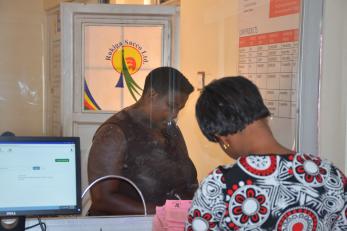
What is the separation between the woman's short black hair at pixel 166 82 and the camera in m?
2.75

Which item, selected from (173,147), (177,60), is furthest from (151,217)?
(177,60)

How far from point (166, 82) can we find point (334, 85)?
100 cm

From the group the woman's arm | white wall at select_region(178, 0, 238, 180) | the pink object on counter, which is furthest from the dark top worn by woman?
the pink object on counter

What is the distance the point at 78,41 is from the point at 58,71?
52 cm

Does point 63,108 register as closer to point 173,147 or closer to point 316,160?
point 173,147

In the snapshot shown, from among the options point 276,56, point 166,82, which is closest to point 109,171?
point 166,82

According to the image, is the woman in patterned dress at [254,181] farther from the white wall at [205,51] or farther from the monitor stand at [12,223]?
the white wall at [205,51]

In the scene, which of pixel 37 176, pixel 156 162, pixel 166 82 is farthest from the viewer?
pixel 166 82

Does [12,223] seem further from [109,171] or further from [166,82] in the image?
[166,82]

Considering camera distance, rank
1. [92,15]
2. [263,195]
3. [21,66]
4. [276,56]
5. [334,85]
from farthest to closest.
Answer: [21,66]
[92,15]
[276,56]
[334,85]
[263,195]

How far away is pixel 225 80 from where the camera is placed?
129 centimetres

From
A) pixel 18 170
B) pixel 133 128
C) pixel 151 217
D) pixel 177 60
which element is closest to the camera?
pixel 18 170

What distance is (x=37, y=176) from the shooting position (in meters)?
1.63

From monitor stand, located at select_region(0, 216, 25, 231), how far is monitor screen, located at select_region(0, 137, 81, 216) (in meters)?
0.08
